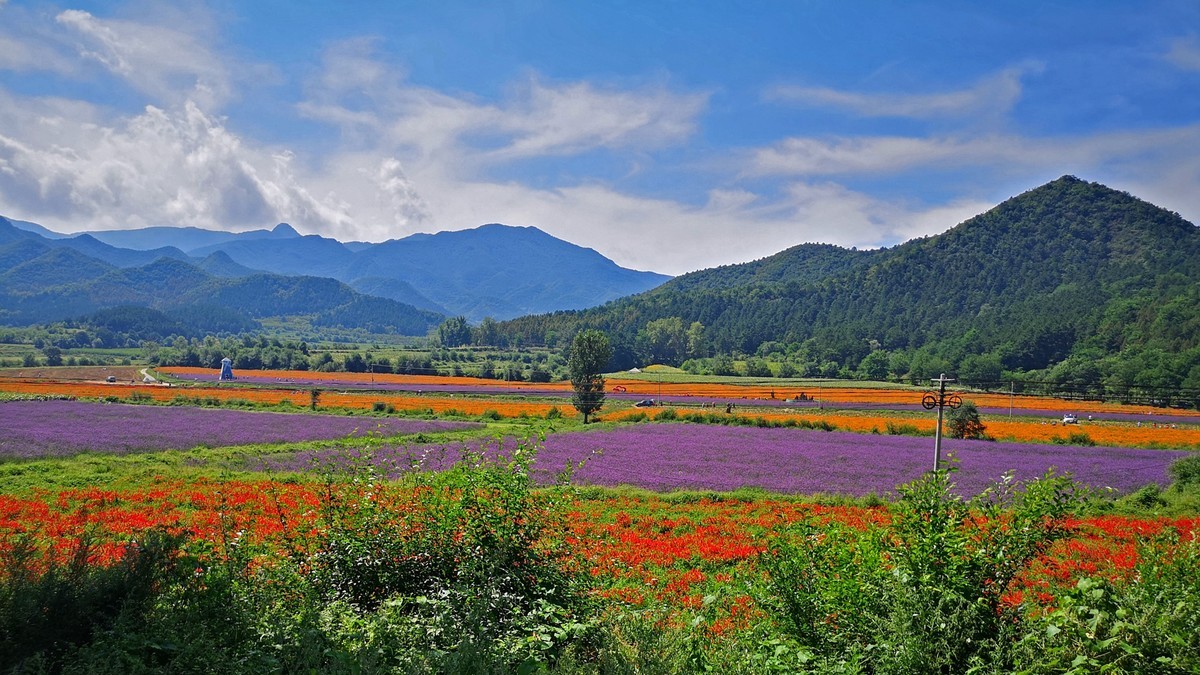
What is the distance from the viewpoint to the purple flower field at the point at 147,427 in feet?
90.0

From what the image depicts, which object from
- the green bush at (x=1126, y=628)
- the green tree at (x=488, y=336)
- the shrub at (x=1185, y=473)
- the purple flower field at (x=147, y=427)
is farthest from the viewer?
the green tree at (x=488, y=336)

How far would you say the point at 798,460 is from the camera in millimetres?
29641

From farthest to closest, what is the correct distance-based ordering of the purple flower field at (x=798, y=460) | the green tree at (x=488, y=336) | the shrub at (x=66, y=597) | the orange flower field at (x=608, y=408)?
the green tree at (x=488, y=336), the orange flower field at (x=608, y=408), the purple flower field at (x=798, y=460), the shrub at (x=66, y=597)

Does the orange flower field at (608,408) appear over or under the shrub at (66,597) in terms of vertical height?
under

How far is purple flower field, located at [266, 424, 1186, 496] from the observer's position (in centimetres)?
2373

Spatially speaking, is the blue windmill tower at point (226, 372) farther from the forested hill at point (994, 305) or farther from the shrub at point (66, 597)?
the shrub at point (66, 597)

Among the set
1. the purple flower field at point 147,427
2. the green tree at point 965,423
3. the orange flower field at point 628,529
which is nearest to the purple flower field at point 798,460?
the green tree at point 965,423

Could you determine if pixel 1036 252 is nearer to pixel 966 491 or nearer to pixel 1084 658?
pixel 966 491

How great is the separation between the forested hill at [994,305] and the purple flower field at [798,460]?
7896cm

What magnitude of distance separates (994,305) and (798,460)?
159804mm

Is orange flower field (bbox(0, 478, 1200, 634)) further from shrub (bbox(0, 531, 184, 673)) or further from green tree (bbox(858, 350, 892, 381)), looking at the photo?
green tree (bbox(858, 350, 892, 381))

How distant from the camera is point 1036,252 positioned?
178 meters

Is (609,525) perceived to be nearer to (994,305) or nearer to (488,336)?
(488,336)

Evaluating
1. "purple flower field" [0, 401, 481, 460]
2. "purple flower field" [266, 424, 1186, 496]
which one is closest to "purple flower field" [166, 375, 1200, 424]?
"purple flower field" [266, 424, 1186, 496]
